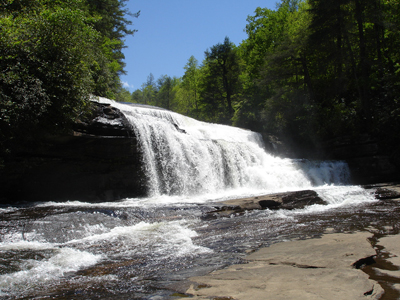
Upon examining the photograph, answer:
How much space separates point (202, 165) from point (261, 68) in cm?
1372

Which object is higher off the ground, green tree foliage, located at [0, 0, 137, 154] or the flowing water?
green tree foliage, located at [0, 0, 137, 154]

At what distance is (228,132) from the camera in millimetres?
21109

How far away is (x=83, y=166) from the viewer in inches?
504

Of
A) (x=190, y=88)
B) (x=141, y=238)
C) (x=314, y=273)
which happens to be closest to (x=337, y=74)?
(x=141, y=238)

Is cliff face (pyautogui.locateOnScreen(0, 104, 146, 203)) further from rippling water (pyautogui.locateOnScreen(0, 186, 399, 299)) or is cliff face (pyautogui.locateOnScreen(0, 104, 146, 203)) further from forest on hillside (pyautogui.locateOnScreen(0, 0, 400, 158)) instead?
rippling water (pyautogui.locateOnScreen(0, 186, 399, 299))

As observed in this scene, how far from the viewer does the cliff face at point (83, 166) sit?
36.9 feet

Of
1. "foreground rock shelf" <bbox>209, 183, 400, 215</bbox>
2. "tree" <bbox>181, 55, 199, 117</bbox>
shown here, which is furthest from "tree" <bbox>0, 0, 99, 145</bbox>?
"tree" <bbox>181, 55, 199, 117</bbox>

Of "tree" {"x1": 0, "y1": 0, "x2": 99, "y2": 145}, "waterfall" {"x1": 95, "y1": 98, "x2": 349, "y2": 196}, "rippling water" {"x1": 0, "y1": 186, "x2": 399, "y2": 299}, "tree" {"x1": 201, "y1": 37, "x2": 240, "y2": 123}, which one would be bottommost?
"rippling water" {"x1": 0, "y1": 186, "x2": 399, "y2": 299}

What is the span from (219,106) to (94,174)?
83.3 ft

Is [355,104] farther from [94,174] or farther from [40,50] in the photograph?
[40,50]

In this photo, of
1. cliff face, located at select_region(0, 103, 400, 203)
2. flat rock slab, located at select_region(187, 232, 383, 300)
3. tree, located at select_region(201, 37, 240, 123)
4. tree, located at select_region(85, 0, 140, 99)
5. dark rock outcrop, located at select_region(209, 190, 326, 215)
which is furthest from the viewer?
tree, located at select_region(201, 37, 240, 123)

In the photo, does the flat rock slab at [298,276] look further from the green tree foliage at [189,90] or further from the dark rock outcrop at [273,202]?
the green tree foliage at [189,90]

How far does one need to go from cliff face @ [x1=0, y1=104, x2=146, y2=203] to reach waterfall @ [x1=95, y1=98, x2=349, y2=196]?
33.2 inches

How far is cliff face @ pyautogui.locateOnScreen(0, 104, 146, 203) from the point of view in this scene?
11242 mm
